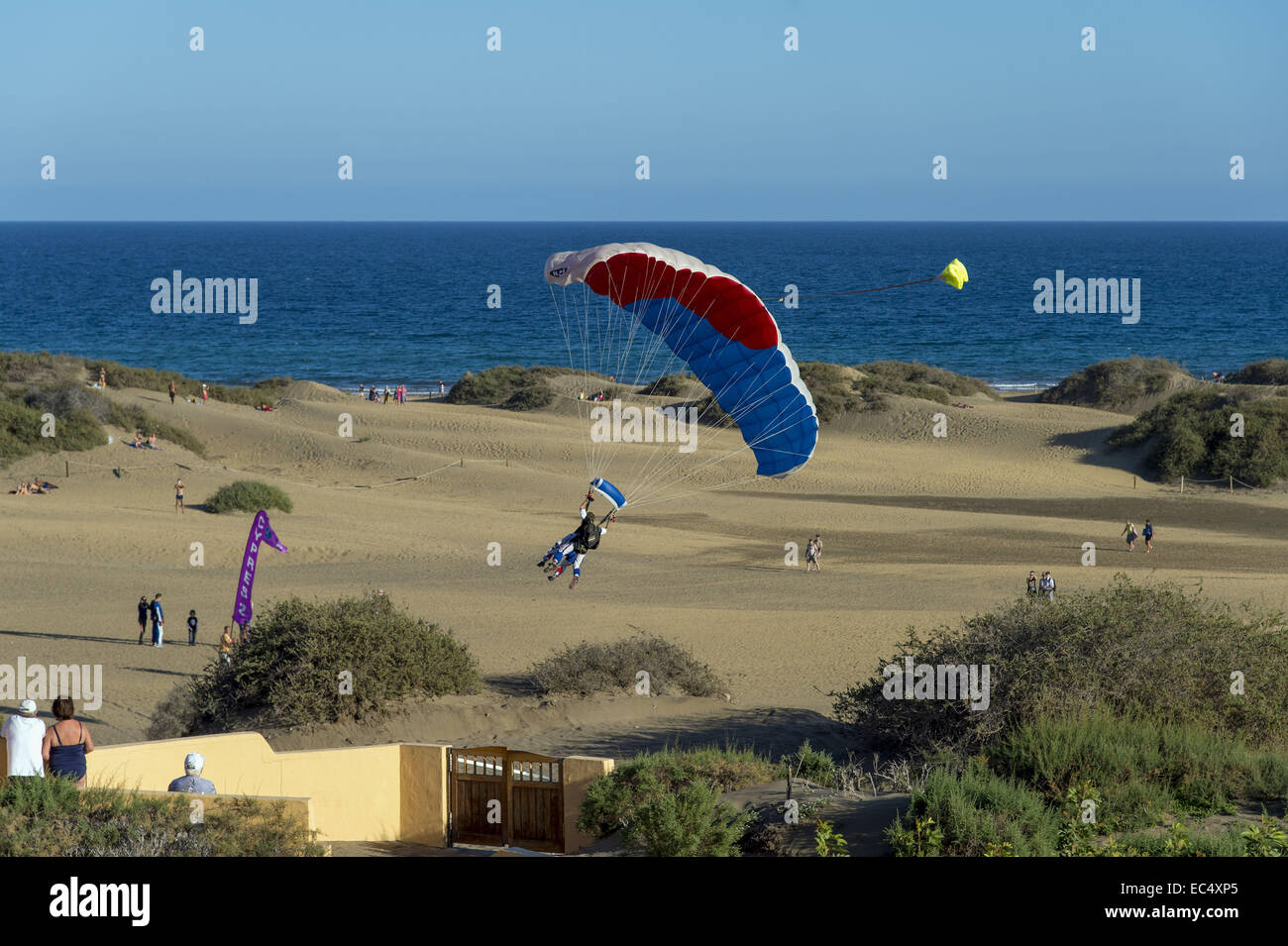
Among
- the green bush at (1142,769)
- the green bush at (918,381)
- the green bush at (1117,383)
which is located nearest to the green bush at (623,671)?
the green bush at (1142,769)

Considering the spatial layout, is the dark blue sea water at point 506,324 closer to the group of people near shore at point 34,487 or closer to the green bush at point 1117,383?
the green bush at point 1117,383

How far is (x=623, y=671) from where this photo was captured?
19344 mm

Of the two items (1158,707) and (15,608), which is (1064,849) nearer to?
(1158,707)

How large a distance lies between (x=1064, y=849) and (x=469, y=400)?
5322 cm

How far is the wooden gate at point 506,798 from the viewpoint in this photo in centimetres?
1298

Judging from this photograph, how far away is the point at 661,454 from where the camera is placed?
4584cm

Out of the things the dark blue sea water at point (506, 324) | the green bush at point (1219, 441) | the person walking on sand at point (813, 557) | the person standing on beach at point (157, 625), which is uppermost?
the dark blue sea water at point (506, 324)

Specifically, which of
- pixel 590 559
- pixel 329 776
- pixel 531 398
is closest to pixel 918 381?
pixel 531 398

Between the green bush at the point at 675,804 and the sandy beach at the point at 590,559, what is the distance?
436cm

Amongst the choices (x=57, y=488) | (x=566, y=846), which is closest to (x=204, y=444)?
(x=57, y=488)

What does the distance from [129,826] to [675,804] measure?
4038 millimetres

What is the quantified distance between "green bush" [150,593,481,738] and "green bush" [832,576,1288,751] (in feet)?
21.5

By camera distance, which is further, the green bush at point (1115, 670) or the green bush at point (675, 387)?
the green bush at point (675, 387)

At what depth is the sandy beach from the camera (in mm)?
20781
